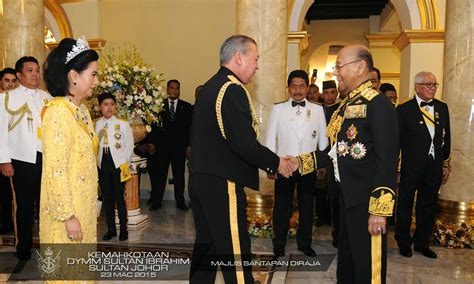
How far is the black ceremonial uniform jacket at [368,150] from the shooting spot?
2889mm

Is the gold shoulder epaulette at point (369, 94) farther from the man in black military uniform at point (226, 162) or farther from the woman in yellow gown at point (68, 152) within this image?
the woman in yellow gown at point (68, 152)

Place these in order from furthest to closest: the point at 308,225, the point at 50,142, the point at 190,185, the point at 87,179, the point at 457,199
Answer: the point at 457,199 < the point at 308,225 < the point at 190,185 < the point at 87,179 < the point at 50,142

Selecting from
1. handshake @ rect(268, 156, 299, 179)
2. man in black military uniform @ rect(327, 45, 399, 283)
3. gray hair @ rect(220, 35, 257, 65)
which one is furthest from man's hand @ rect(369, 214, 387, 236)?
gray hair @ rect(220, 35, 257, 65)

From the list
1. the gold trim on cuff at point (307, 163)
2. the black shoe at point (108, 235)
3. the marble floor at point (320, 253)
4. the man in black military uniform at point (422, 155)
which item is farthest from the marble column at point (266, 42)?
the black shoe at point (108, 235)

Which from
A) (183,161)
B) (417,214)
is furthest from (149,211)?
(417,214)

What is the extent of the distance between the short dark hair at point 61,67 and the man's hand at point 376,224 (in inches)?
77.4

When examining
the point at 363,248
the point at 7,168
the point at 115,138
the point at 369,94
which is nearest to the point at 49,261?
the point at 363,248

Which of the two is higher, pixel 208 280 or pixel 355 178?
pixel 355 178

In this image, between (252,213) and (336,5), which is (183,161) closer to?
(252,213)

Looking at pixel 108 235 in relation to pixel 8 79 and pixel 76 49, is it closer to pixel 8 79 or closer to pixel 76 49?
pixel 8 79

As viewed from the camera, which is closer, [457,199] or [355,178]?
[355,178]

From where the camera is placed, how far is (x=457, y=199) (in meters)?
5.58

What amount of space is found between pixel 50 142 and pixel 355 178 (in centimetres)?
188

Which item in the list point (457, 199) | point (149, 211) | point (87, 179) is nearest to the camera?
point (87, 179)
